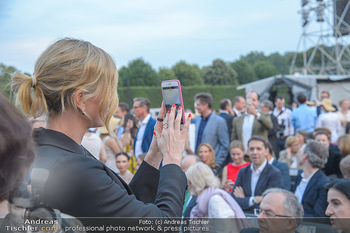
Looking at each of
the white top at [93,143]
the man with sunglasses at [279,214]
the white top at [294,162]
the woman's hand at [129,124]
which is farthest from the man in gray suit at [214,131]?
the man with sunglasses at [279,214]

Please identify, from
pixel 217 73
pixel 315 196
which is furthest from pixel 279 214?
pixel 217 73

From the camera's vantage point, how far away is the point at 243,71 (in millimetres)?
54844

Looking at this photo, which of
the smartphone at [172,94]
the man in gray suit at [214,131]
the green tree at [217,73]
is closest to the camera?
the smartphone at [172,94]

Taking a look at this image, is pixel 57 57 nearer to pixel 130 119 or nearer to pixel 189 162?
pixel 189 162

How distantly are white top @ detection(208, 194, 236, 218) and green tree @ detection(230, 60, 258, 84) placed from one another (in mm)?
51007

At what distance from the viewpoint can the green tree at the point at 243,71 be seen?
177 feet

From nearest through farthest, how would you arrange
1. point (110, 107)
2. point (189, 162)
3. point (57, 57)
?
point (57, 57) → point (110, 107) → point (189, 162)

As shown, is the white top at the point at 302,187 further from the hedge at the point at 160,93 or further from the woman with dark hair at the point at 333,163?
the hedge at the point at 160,93

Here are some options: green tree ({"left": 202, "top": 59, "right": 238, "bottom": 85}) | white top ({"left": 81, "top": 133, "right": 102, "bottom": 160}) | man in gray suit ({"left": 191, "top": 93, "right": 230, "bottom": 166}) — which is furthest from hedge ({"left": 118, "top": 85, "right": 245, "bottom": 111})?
white top ({"left": 81, "top": 133, "right": 102, "bottom": 160})

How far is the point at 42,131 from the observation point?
1270mm

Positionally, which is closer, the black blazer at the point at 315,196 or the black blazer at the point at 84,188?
the black blazer at the point at 84,188

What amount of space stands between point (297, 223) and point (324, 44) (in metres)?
23.0

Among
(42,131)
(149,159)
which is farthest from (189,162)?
(42,131)

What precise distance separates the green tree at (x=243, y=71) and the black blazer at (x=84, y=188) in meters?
53.2
